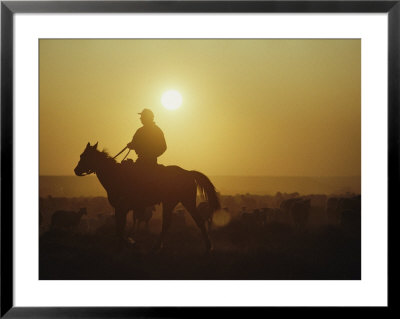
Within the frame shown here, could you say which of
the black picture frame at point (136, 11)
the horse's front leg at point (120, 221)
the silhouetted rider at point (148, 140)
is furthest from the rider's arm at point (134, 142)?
the black picture frame at point (136, 11)

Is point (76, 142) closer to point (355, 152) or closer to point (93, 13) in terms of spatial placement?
point (93, 13)

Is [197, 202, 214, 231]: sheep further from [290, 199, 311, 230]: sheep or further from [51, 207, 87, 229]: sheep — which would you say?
[51, 207, 87, 229]: sheep

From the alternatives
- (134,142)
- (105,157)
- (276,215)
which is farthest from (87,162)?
(276,215)

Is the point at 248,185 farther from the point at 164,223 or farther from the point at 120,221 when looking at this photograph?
the point at 120,221

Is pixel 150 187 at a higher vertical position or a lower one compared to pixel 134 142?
lower

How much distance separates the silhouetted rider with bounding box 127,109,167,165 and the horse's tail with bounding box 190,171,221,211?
0.58 feet

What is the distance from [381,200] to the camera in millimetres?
1831

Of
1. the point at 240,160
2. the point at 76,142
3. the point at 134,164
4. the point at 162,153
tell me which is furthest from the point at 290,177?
the point at 76,142

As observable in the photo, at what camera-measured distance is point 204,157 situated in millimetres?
1859

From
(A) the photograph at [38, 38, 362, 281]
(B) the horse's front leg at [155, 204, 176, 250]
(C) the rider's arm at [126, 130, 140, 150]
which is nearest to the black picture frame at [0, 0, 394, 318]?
(A) the photograph at [38, 38, 362, 281]

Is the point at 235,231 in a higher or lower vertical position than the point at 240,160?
lower

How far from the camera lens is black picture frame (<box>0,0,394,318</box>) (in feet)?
5.91

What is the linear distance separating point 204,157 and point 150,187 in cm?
27

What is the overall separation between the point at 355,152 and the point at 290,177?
30cm
